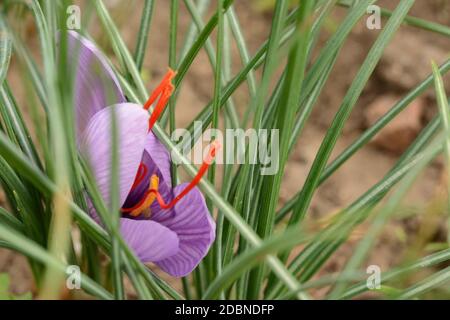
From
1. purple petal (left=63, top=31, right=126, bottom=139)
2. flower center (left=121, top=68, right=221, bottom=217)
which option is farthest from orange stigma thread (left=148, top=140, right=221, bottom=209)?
purple petal (left=63, top=31, right=126, bottom=139)

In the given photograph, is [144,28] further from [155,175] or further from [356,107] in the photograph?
[356,107]

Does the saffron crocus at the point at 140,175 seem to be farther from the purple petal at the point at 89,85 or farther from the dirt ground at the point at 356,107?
the dirt ground at the point at 356,107

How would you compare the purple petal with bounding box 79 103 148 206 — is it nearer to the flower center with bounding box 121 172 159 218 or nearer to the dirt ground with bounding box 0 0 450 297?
the flower center with bounding box 121 172 159 218

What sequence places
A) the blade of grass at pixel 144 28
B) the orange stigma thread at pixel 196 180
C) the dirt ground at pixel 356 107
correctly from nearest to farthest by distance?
the orange stigma thread at pixel 196 180 < the blade of grass at pixel 144 28 < the dirt ground at pixel 356 107

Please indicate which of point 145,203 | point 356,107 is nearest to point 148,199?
point 145,203

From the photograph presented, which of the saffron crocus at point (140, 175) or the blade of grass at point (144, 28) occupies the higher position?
the blade of grass at point (144, 28)

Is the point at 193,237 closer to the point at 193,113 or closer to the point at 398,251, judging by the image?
the point at 398,251

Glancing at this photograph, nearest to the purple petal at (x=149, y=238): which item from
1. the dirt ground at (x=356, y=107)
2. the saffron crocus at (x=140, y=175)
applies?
the saffron crocus at (x=140, y=175)

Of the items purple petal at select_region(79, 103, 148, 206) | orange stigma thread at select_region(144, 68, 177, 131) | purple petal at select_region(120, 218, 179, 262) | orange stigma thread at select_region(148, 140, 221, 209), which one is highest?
orange stigma thread at select_region(144, 68, 177, 131)
